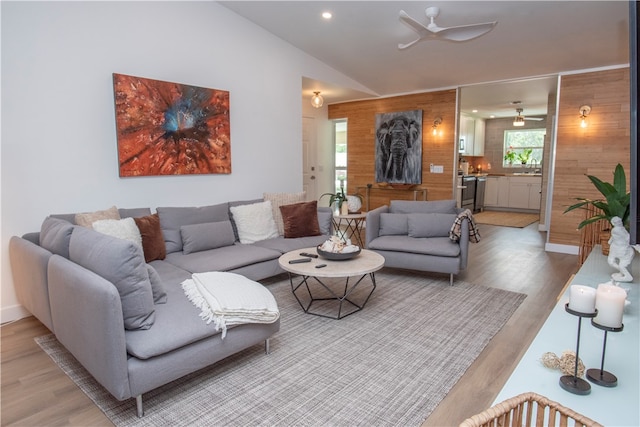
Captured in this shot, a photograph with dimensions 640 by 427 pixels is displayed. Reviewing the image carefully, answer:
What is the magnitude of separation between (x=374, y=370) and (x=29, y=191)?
3.10 meters

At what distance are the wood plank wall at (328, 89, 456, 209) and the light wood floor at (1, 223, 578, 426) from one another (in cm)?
281

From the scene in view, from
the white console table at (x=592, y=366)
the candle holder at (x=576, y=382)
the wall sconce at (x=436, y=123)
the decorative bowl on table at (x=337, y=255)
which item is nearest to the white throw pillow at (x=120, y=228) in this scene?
the decorative bowl on table at (x=337, y=255)

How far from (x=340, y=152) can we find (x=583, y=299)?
24.1 feet

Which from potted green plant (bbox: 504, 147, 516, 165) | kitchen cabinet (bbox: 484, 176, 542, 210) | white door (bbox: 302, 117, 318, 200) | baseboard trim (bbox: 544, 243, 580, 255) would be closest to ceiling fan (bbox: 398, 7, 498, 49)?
baseboard trim (bbox: 544, 243, 580, 255)

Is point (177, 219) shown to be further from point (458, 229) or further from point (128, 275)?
point (458, 229)

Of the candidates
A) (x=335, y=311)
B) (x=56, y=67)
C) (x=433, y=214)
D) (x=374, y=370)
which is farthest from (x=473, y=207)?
(x=56, y=67)

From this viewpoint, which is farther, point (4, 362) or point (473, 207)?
point (473, 207)

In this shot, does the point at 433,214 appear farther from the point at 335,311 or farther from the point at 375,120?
the point at 375,120

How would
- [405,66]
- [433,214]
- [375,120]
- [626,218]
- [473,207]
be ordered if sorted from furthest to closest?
[473,207] < [375,120] < [405,66] < [433,214] < [626,218]

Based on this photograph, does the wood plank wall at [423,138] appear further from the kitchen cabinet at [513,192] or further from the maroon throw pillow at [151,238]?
the maroon throw pillow at [151,238]

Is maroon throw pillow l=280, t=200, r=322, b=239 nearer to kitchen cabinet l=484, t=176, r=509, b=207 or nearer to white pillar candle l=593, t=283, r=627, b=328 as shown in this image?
white pillar candle l=593, t=283, r=627, b=328

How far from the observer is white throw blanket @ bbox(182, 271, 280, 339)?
2201mm

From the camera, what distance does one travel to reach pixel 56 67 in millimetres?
3195

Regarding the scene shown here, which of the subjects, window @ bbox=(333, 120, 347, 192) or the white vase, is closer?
the white vase
